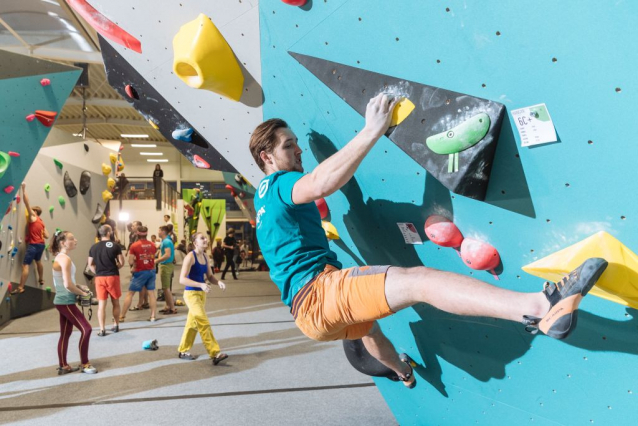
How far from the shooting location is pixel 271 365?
4.32m

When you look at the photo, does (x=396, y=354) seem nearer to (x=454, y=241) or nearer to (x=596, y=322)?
(x=454, y=241)

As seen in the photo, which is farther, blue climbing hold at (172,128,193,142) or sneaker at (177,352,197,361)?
sneaker at (177,352,197,361)

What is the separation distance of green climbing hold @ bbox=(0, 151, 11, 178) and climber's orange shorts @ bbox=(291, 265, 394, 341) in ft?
16.4

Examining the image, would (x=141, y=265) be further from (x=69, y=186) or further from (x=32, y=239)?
(x=69, y=186)

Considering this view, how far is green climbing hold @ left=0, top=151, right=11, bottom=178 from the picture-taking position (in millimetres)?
5273

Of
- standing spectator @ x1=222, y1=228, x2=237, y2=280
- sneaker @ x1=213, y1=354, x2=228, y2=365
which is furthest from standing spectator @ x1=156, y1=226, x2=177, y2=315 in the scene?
standing spectator @ x1=222, y1=228, x2=237, y2=280

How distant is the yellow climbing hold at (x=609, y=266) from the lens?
1148 mm

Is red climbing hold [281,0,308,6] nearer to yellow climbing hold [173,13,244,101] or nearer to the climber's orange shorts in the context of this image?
yellow climbing hold [173,13,244,101]

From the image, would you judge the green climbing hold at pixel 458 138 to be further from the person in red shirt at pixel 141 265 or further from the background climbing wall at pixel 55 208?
Result: the background climbing wall at pixel 55 208

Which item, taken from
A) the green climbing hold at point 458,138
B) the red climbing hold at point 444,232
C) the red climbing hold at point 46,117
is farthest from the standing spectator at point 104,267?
the green climbing hold at point 458,138

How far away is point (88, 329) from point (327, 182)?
3492mm

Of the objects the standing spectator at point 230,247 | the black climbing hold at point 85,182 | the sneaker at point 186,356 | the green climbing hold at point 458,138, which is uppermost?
the black climbing hold at point 85,182

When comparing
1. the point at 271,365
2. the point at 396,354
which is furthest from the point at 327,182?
the point at 271,365

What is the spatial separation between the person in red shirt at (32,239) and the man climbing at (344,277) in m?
6.21
